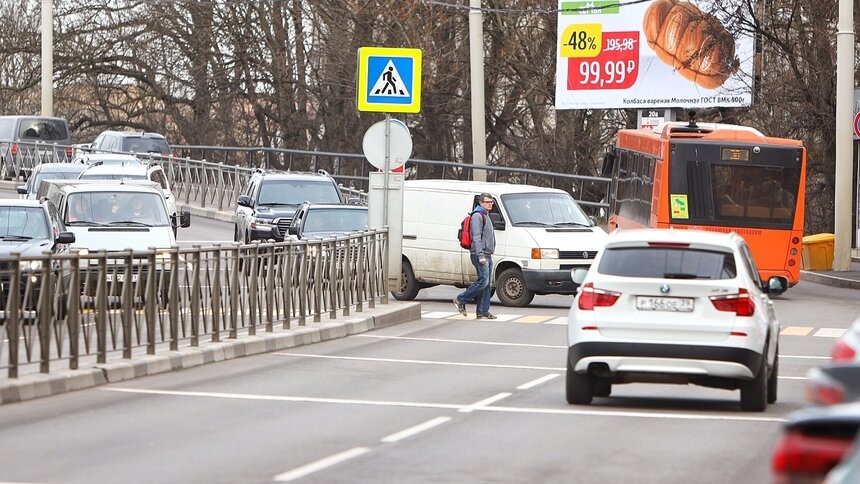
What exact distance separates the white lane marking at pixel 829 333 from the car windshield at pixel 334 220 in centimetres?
934

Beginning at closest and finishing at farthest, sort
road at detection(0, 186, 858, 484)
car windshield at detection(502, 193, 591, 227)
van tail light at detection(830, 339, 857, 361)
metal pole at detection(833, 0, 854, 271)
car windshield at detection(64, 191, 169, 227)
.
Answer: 1. van tail light at detection(830, 339, 857, 361)
2. road at detection(0, 186, 858, 484)
3. car windshield at detection(64, 191, 169, 227)
4. car windshield at detection(502, 193, 591, 227)
5. metal pole at detection(833, 0, 854, 271)

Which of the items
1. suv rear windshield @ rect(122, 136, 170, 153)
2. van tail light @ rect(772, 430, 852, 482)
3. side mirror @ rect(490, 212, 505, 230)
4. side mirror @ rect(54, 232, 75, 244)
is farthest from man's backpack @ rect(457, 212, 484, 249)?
suv rear windshield @ rect(122, 136, 170, 153)

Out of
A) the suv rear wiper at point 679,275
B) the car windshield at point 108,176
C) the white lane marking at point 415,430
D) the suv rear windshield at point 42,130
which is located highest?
the suv rear windshield at point 42,130

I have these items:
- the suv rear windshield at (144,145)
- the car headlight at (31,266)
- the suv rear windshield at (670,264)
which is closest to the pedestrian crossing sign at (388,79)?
the car headlight at (31,266)

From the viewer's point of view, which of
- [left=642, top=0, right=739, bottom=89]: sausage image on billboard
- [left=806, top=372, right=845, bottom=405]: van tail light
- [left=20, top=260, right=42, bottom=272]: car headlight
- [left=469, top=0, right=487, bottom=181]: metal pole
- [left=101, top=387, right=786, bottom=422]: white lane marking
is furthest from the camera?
[left=642, top=0, right=739, bottom=89]: sausage image on billboard

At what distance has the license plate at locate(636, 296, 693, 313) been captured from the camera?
1305 cm

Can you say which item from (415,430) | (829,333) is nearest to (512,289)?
(829,333)

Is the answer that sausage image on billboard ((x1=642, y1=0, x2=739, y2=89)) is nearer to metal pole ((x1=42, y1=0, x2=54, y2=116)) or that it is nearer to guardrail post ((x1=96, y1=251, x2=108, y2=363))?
metal pole ((x1=42, y1=0, x2=54, y2=116))

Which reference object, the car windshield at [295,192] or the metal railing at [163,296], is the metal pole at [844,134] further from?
the metal railing at [163,296]

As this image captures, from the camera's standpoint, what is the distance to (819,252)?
36.0 metres

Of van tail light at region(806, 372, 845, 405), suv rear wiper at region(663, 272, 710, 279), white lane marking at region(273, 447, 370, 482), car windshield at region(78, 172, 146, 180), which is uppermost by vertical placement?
car windshield at region(78, 172, 146, 180)

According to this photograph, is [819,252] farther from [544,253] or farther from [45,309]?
[45,309]

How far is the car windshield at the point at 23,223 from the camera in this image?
22.8 meters

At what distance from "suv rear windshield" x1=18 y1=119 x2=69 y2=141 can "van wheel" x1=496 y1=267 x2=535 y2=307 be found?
95.9ft
